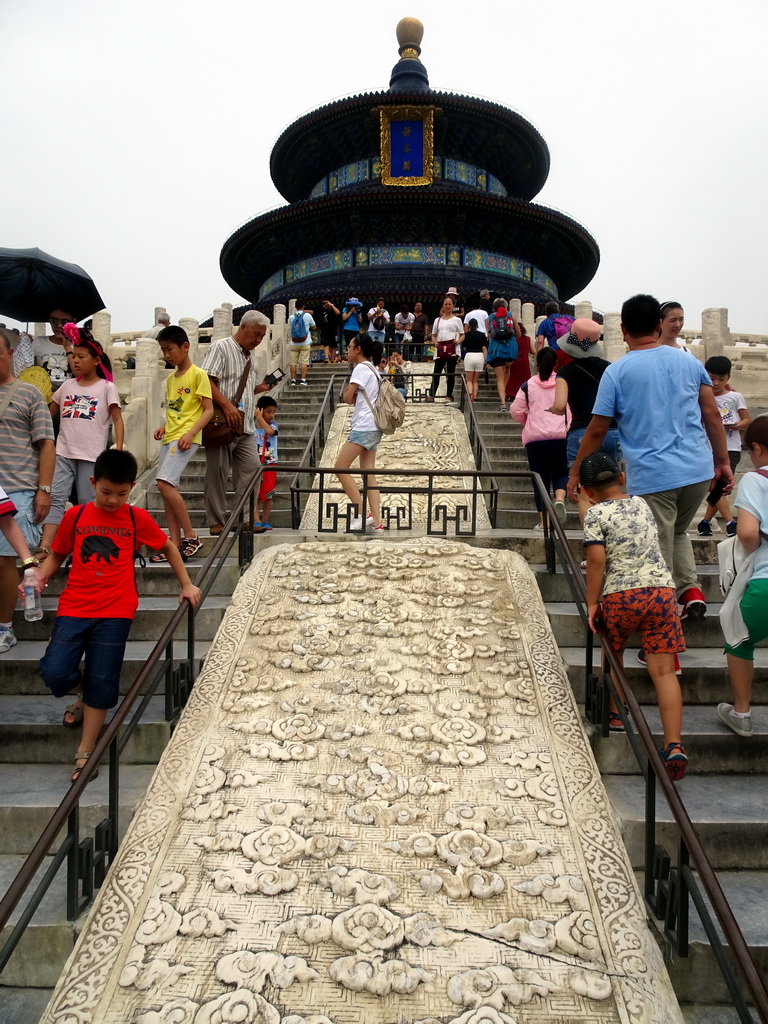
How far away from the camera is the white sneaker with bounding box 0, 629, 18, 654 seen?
16.0 feet

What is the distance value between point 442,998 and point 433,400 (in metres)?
10.1

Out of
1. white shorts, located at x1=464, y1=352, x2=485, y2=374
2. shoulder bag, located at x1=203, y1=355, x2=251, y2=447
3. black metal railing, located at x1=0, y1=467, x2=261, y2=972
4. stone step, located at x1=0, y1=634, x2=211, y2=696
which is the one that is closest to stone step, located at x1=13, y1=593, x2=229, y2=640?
stone step, located at x1=0, y1=634, x2=211, y2=696

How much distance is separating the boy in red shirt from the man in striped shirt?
2.04 m

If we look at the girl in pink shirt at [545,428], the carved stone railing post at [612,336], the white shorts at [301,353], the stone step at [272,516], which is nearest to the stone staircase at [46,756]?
the stone step at [272,516]

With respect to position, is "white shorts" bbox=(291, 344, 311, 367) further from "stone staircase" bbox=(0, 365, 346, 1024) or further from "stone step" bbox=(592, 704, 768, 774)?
"stone step" bbox=(592, 704, 768, 774)

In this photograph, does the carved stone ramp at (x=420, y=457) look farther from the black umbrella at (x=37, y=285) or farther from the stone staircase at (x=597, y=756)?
the black umbrella at (x=37, y=285)

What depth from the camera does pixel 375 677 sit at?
4387 millimetres

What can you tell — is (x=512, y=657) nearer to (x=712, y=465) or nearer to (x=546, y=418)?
(x=712, y=465)

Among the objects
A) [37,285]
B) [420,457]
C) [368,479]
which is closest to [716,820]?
[368,479]

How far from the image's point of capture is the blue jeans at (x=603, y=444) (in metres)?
5.55

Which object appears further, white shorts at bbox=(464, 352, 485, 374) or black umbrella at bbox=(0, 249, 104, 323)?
white shorts at bbox=(464, 352, 485, 374)

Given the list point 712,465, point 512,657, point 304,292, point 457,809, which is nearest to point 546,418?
point 712,465

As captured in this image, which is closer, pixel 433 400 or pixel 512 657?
pixel 512 657

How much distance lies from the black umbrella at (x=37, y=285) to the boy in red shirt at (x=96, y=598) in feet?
14.6
